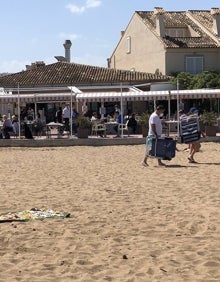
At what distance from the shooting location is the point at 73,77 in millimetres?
43844

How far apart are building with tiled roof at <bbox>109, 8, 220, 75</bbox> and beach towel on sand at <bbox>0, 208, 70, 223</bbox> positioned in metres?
38.0

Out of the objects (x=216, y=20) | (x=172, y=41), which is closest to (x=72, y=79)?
(x=172, y=41)

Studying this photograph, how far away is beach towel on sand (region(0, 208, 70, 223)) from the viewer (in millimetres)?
7898

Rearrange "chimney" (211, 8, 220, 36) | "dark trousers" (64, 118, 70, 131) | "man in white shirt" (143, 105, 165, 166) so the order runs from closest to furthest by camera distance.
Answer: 1. "man in white shirt" (143, 105, 165, 166)
2. "dark trousers" (64, 118, 70, 131)
3. "chimney" (211, 8, 220, 36)

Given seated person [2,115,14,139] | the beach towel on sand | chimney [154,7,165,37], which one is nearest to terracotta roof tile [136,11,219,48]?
chimney [154,7,165,37]

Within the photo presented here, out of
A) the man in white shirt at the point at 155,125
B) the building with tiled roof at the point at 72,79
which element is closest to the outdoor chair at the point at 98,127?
the man in white shirt at the point at 155,125

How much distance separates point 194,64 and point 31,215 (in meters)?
40.0

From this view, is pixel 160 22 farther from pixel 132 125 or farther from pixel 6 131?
pixel 6 131

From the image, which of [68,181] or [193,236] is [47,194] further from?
[193,236]

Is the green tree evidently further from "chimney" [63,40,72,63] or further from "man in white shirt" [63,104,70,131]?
"chimney" [63,40,72,63]

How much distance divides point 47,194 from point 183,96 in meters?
17.8

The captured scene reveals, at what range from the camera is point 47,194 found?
10258 millimetres

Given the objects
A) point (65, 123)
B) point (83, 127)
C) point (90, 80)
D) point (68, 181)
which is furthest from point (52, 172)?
point (90, 80)

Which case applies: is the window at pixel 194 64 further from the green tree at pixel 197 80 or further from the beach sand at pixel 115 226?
the beach sand at pixel 115 226
